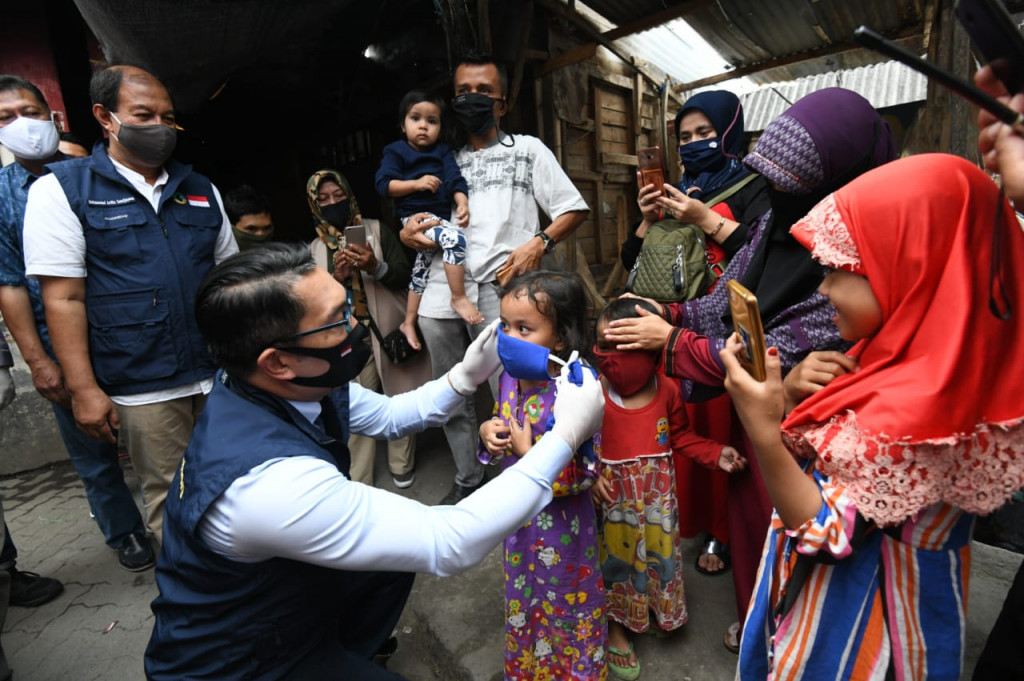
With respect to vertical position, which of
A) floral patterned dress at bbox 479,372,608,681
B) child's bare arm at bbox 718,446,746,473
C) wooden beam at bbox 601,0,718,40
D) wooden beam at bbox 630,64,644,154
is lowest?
floral patterned dress at bbox 479,372,608,681

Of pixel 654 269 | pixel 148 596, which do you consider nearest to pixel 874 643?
pixel 654 269

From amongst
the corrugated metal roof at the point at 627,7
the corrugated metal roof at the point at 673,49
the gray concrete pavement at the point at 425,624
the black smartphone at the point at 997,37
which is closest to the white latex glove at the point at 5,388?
the gray concrete pavement at the point at 425,624

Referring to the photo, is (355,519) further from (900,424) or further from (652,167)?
(652,167)

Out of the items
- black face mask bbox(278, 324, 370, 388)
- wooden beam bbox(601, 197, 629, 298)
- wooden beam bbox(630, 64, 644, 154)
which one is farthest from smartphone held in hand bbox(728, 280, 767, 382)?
wooden beam bbox(630, 64, 644, 154)

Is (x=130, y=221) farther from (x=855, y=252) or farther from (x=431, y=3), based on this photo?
(x=431, y=3)

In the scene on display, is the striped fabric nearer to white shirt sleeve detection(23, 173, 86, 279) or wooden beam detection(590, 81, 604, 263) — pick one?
white shirt sleeve detection(23, 173, 86, 279)

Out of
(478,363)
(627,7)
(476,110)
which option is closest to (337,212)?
(476,110)

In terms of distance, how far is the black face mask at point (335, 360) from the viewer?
1.46m

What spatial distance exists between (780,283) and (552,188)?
164 cm

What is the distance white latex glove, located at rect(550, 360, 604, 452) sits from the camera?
150 cm

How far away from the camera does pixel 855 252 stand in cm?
110

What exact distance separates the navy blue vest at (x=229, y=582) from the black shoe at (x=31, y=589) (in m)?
1.92

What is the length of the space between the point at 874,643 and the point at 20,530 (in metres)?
4.69

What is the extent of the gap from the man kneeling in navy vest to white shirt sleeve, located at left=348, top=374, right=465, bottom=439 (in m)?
0.41
